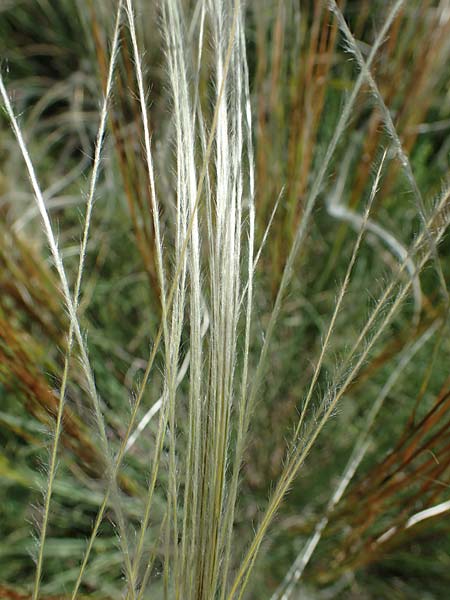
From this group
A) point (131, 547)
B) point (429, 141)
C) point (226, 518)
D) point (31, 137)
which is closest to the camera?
point (226, 518)

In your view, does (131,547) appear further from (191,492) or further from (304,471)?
(191,492)

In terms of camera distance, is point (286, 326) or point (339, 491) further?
point (286, 326)

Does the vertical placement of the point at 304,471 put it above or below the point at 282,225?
below

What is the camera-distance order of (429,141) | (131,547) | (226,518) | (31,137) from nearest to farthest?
(226,518) < (131,547) < (429,141) < (31,137)


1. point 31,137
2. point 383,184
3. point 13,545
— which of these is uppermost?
point 383,184

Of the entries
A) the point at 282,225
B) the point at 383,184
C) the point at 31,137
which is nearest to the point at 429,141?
the point at 383,184

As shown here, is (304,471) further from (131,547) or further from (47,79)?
(47,79)

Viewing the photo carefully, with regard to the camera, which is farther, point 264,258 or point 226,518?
point 264,258
